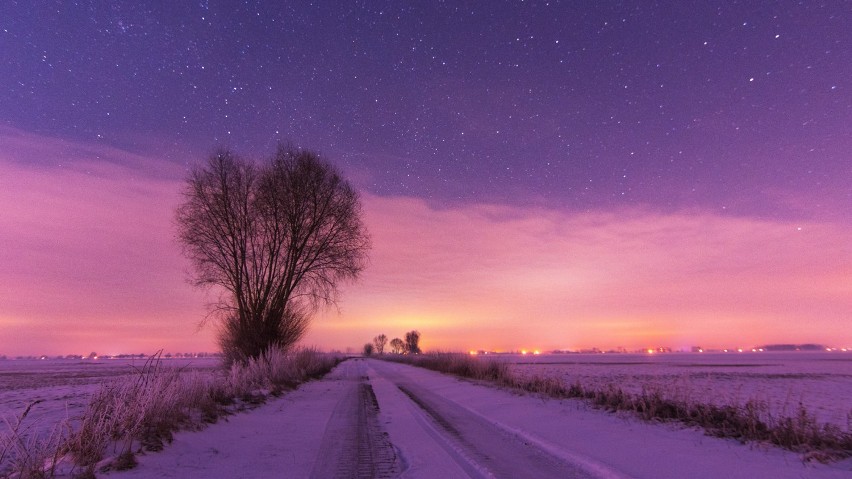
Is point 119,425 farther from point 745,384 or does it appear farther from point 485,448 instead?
point 745,384

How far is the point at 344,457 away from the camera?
22.1 feet

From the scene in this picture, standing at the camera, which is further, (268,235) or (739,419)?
(268,235)

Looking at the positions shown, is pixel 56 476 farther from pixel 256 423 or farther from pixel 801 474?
pixel 801 474

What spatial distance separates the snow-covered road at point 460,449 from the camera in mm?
5777

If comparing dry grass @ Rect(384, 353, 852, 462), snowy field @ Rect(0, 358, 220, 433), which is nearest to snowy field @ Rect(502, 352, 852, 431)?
dry grass @ Rect(384, 353, 852, 462)

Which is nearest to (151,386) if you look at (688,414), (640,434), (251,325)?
(640,434)

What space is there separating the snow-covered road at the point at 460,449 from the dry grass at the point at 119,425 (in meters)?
0.33

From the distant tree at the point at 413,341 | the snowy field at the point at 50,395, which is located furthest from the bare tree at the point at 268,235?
the distant tree at the point at 413,341

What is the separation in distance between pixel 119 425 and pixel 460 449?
469 centimetres

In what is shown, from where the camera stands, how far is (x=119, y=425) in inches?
232

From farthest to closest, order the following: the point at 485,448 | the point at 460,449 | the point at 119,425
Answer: the point at 485,448 → the point at 460,449 → the point at 119,425

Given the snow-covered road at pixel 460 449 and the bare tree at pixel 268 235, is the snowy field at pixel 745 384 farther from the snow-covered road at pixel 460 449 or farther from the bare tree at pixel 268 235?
the bare tree at pixel 268 235

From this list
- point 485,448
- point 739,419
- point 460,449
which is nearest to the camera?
point 460,449

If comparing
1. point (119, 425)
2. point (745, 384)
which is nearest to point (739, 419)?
point (119, 425)
